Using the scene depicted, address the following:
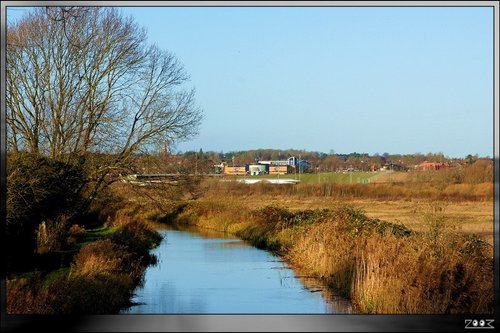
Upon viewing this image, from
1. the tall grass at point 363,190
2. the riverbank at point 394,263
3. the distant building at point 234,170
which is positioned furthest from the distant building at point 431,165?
the distant building at point 234,170

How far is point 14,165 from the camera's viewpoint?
466 inches

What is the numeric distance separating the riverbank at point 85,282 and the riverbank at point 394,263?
3.98 metres

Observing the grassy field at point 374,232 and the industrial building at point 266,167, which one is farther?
the industrial building at point 266,167

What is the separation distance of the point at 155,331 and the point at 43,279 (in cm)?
490

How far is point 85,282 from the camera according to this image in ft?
39.5

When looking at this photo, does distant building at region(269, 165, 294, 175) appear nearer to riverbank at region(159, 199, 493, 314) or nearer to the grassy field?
the grassy field

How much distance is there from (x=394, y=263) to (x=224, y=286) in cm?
479

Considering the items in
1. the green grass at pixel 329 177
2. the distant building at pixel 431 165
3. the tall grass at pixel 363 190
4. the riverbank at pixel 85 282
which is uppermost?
the distant building at pixel 431 165

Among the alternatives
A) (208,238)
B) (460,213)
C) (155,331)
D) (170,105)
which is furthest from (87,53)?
(155,331)

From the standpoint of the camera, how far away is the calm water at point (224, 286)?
12.9 metres

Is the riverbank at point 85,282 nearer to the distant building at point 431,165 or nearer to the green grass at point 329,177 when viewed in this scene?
the green grass at point 329,177

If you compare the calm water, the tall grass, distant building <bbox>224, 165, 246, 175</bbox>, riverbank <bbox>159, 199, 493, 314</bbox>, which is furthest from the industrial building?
riverbank <bbox>159, 199, 493, 314</bbox>

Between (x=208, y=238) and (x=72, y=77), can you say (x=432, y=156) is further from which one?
(x=72, y=77)

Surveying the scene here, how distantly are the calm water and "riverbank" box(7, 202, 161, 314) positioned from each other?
15.5 inches
